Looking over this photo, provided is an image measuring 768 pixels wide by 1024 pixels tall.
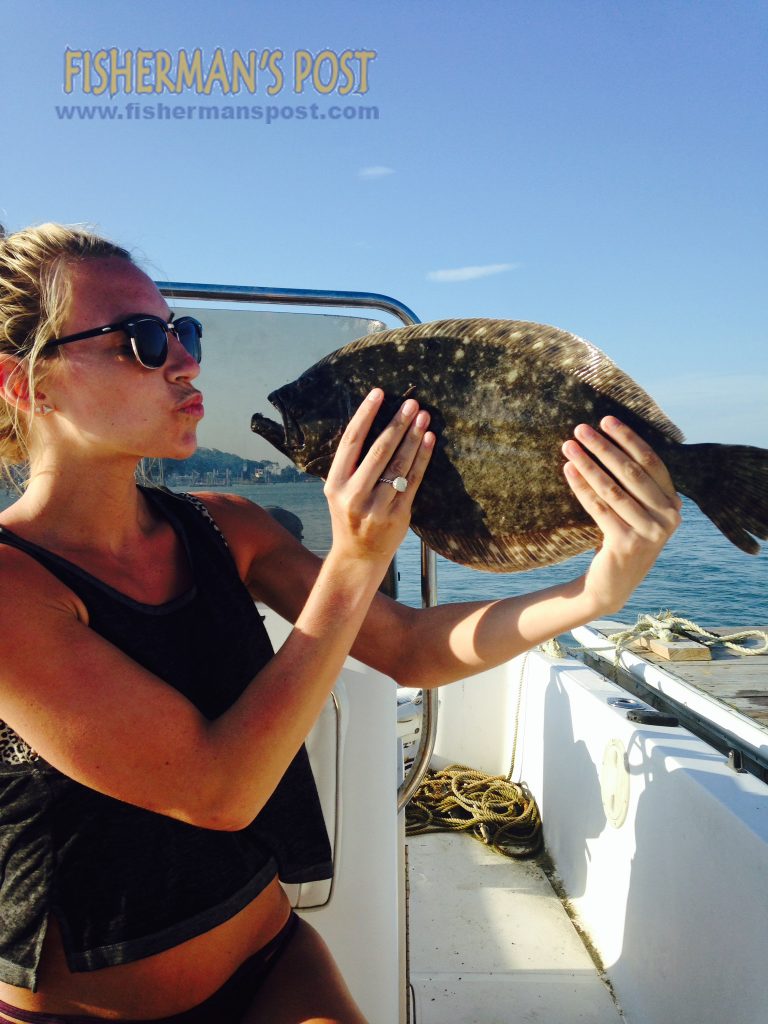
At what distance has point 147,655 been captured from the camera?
160 centimetres

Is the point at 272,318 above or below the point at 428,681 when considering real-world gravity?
above

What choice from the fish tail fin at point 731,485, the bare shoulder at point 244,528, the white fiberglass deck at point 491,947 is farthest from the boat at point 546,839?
the fish tail fin at point 731,485

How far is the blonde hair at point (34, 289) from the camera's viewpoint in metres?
1.63

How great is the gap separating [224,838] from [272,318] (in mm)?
1584

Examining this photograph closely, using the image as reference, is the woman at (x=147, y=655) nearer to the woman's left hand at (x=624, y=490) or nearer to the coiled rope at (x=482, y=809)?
the woman's left hand at (x=624, y=490)

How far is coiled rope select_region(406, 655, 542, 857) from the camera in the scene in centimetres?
486

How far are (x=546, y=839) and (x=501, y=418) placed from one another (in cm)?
392

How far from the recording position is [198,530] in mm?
1938

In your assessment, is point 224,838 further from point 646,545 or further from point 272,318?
point 272,318

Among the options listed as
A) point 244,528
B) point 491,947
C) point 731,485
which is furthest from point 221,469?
point 491,947

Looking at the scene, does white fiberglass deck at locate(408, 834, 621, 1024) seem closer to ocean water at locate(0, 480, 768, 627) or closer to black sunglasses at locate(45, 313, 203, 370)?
black sunglasses at locate(45, 313, 203, 370)

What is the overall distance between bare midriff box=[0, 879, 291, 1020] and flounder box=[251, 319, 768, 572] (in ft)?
3.20

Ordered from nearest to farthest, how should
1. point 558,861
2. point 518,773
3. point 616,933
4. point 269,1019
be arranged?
point 269,1019 → point 616,933 → point 558,861 → point 518,773

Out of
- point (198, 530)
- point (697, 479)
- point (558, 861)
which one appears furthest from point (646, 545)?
point (558, 861)
